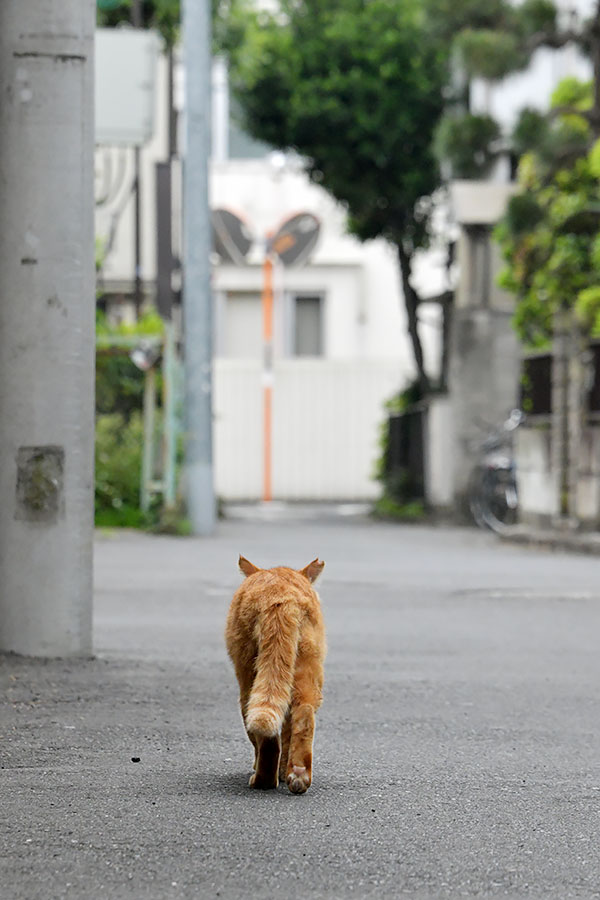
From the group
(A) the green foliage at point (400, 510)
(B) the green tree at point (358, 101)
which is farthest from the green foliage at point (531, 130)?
(A) the green foliage at point (400, 510)

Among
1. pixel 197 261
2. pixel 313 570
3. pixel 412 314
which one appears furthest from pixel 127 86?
pixel 313 570

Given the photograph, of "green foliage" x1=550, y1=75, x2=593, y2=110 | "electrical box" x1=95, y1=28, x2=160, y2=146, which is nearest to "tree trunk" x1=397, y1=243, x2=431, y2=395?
"green foliage" x1=550, y1=75, x2=593, y2=110

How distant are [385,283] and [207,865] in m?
28.2

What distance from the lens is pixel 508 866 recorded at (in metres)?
3.62

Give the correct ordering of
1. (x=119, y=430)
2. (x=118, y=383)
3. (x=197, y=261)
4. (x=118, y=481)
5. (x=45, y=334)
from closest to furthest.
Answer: (x=45, y=334) → (x=197, y=261) → (x=118, y=481) → (x=119, y=430) → (x=118, y=383)

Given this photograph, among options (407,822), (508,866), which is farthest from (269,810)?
(508,866)

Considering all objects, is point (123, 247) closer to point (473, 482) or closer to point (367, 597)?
point (473, 482)

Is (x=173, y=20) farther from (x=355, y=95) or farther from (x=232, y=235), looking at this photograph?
(x=232, y=235)

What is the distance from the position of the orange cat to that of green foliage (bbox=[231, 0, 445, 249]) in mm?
19323

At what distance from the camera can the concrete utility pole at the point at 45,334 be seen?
21.6ft

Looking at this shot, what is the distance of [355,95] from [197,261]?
24.8ft

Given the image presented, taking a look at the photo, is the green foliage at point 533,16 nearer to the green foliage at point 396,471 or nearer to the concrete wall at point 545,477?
the concrete wall at point 545,477

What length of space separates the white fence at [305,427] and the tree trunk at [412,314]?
3.16 m

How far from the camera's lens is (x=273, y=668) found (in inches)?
164
